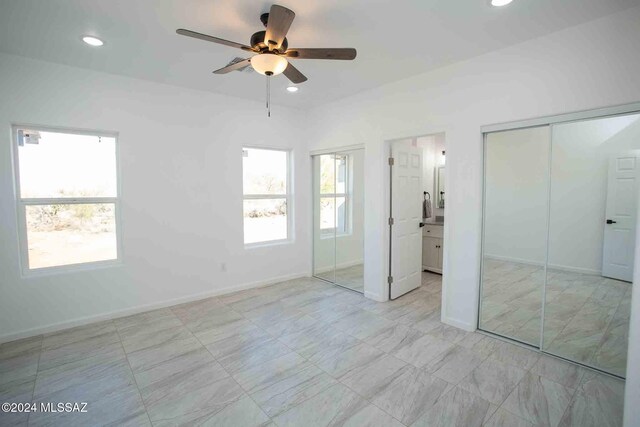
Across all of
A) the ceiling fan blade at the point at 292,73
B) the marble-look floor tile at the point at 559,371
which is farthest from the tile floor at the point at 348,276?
the ceiling fan blade at the point at 292,73

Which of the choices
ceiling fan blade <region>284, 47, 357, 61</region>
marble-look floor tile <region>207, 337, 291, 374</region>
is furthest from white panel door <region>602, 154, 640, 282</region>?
marble-look floor tile <region>207, 337, 291, 374</region>

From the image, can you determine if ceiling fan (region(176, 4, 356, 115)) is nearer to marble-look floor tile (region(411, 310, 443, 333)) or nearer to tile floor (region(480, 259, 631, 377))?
tile floor (region(480, 259, 631, 377))

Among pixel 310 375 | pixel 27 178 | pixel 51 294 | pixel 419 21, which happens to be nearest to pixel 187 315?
pixel 51 294

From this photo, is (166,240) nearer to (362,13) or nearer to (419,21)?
(362,13)

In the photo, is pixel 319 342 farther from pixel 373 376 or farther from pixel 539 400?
pixel 539 400

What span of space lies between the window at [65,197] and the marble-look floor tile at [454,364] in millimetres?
3731

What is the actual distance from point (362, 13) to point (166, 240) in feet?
11.1

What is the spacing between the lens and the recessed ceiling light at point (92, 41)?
8.56 feet

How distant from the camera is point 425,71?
3.39 meters

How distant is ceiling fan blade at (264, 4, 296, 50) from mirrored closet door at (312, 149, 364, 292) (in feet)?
8.65

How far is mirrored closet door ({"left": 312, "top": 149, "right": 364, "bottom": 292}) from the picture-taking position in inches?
183

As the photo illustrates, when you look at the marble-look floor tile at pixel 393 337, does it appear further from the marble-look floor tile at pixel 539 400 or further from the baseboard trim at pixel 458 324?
the marble-look floor tile at pixel 539 400

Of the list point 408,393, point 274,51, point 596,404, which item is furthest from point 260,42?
point 596,404

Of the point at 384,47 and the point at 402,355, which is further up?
the point at 384,47
